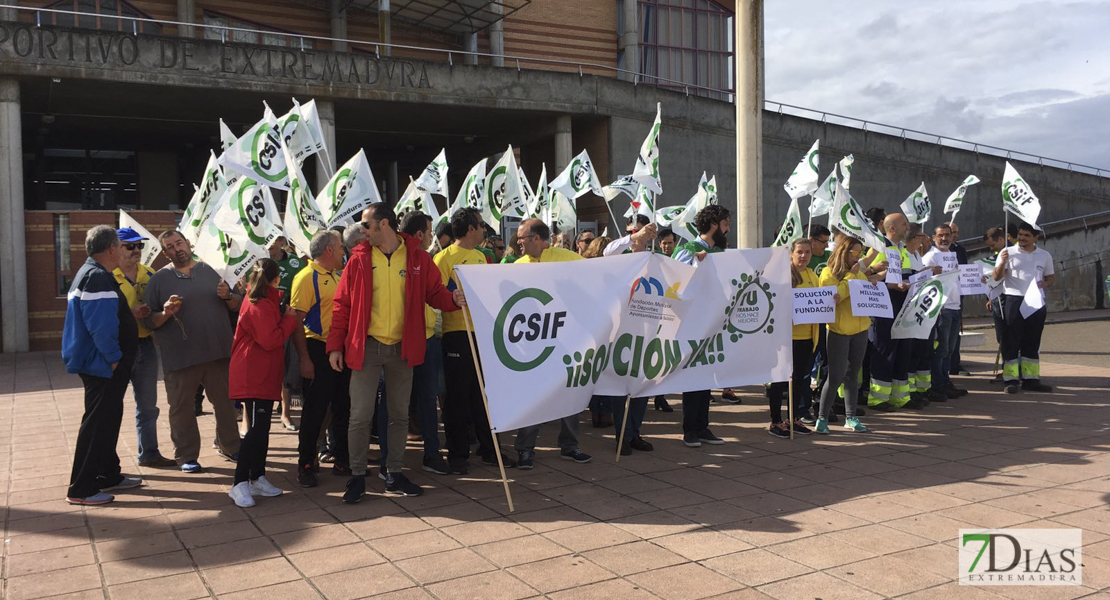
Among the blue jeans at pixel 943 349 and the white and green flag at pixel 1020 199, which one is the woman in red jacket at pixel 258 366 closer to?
the blue jeans at pixel 943 349

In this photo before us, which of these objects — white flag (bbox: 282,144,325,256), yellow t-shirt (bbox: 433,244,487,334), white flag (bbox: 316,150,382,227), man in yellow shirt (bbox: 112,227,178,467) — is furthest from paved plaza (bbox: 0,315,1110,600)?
white flag (bbox: 316,150,382,227)

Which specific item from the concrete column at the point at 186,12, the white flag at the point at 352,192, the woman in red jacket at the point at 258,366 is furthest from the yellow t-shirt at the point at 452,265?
the concrete column at the point at 186,12

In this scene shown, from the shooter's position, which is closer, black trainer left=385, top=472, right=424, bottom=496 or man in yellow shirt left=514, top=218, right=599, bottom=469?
black trainer left=385, top=472, right=424, bottom=496

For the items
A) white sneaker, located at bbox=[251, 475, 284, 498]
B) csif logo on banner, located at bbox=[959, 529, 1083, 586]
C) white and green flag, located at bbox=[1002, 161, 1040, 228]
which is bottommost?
csif logo on banner, located at bbox=[959, 529, 1083, 586]

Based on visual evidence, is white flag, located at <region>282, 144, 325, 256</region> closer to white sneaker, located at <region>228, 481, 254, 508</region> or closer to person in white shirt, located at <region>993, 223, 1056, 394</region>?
white sneaker, located at <region>228, 481, 254, 508</region>

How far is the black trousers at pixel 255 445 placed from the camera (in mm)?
5926

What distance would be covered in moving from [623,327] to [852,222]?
288 cm

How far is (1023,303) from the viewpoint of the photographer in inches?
410

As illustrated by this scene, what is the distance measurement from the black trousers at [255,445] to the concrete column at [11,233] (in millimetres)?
15925

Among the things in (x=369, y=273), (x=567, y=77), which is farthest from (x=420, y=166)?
(x=369, y=273)

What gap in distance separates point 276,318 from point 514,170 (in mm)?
7508

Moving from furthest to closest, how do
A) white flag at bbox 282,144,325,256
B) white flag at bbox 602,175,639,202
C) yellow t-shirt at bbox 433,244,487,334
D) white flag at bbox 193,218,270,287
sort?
white flag at bbox 602,175,639,202 < white flag at bbox 282,144,325,256 < white flag at bbox 193,218,270,287 < yellow t-shirt at bbox 433,244,487,334

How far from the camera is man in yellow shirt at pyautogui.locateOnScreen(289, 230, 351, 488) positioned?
641 centimetres

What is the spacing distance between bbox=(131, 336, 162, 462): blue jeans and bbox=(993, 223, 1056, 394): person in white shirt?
927 cm
